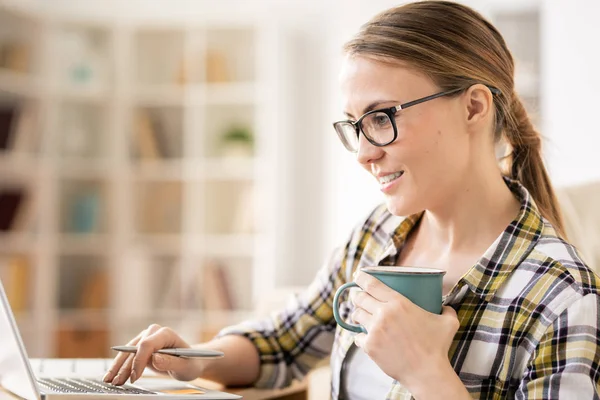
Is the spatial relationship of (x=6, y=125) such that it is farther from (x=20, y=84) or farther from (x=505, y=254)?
(x=505, y=254)

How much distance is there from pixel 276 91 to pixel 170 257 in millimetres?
1122

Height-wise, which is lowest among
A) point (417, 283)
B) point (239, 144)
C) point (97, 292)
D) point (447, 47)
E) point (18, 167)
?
point (97, 292)

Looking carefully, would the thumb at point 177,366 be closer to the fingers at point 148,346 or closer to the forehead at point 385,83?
the fingers at point 148,346

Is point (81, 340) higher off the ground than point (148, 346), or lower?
lower

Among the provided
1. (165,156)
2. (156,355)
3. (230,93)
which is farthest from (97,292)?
(156,355)

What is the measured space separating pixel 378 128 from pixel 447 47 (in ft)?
0.50

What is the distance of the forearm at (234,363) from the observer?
1289mm

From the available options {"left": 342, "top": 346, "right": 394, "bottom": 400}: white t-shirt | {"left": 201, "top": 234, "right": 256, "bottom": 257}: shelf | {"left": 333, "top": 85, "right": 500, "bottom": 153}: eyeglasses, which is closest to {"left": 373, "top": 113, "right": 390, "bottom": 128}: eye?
{"left": 333, "top": 85, "right": 500, "bottom": 153}: eyeglasses

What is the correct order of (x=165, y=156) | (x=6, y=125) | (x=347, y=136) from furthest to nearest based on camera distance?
(x=165, y=156) < (x=6, y=125) < (x=347, y=136)

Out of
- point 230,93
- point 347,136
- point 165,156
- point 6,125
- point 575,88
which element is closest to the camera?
point 347,136

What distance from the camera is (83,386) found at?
1.05 metres

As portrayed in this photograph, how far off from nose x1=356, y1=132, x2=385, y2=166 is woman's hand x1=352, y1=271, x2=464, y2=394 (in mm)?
228

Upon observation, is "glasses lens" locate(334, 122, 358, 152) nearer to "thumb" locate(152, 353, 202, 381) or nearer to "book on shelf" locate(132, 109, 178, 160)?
"thumb" locate(152, 353, 202, 381)

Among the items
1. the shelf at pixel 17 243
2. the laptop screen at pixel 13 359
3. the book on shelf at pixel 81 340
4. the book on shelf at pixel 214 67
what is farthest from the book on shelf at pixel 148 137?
the laptop screen at pixel 13 359
